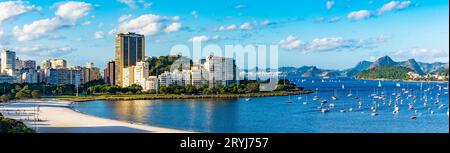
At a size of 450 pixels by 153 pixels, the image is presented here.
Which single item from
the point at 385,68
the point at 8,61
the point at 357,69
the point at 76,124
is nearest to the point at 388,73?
the point at 385,68

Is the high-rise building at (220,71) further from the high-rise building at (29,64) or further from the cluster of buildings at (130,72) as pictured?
the high-rise building at (29,64)

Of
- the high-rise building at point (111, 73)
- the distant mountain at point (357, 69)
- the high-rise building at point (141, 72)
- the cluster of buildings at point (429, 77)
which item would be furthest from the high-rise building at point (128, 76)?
the distant mountain at point (357, 69)

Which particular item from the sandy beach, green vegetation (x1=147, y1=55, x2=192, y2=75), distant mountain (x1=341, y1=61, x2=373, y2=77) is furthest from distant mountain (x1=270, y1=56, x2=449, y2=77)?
the sandy beach

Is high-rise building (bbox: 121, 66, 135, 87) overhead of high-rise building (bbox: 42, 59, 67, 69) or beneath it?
beneath

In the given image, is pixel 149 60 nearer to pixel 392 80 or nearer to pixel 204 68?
pixel 204 68

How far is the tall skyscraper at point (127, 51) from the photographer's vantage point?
18453mm

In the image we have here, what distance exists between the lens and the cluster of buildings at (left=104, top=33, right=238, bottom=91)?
17.3 meters

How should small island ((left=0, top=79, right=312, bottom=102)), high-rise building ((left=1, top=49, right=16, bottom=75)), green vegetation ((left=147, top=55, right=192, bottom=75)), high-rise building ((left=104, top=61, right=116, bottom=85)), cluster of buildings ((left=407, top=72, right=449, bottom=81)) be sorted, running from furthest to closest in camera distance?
cluster of buildings ((left=407, top=72, right=449, bottom=81)), high-rise building ((left=1, top=49, right=16, bottom=75)), high-rise building ((left=104, top=61, right=116, bottom=85)), green vegetation ((left=147, top=55, right=192, bottom=75)), small island ((left=0, top=79, right=312, bottom=102))

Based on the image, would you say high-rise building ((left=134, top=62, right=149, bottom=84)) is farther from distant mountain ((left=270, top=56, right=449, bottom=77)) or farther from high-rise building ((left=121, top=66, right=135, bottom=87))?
distant mountain ((left=270, top=56, right=449, bottom=77))

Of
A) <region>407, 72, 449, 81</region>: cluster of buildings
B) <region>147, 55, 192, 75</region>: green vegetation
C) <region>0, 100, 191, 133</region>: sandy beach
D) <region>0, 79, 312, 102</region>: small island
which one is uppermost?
<region>147, 55, 192, 75</region>: green vegetation

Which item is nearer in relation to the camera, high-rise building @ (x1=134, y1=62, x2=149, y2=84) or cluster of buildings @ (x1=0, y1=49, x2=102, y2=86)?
high-rise building @ (x1=134, y1=62, x2=149, y2=84)
